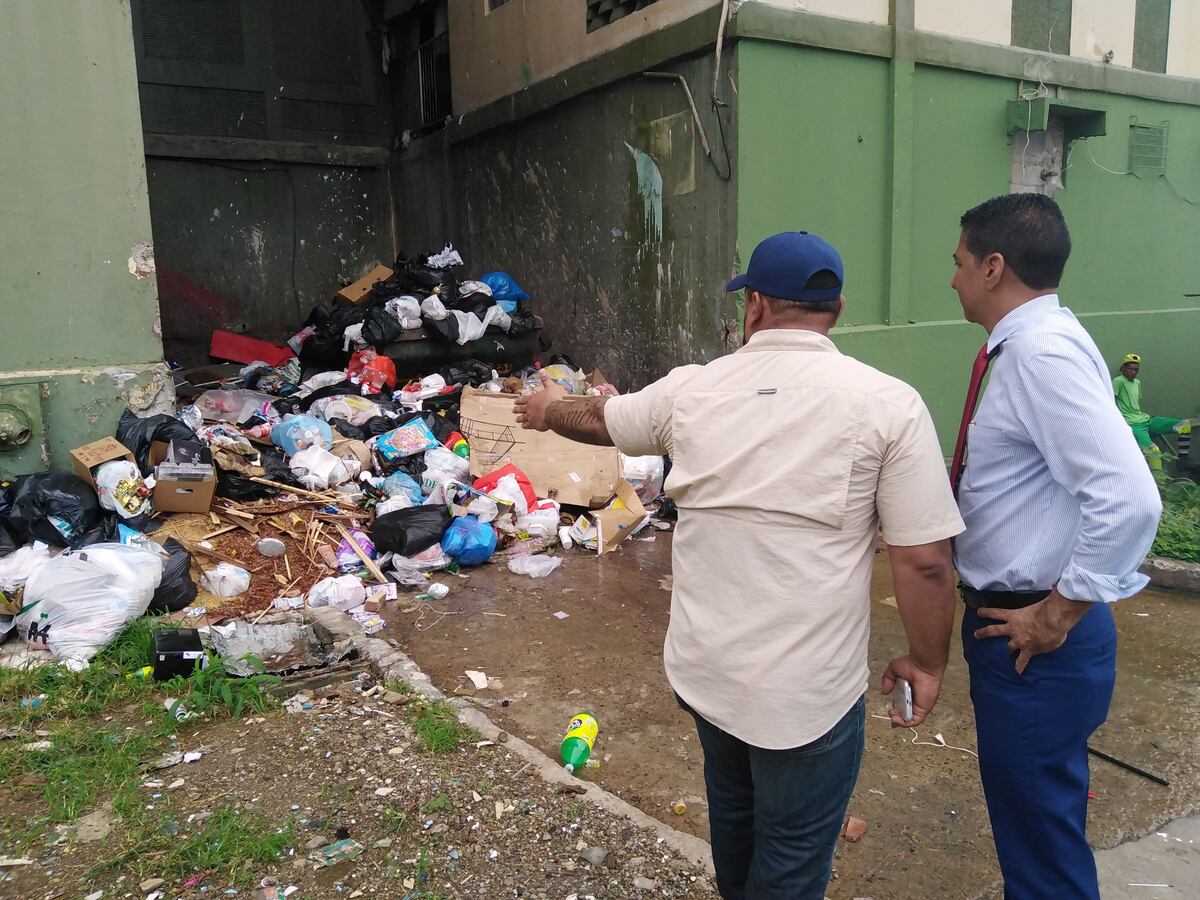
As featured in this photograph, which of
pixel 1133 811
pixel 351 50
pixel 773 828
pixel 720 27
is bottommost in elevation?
pixel 1133 811

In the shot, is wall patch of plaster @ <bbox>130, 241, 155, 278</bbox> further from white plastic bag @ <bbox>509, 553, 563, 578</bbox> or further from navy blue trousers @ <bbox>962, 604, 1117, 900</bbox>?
navy blue trousers @ <bbox>962, 604, 1117, 900</bbox>

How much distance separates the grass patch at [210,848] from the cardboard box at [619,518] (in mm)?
3548

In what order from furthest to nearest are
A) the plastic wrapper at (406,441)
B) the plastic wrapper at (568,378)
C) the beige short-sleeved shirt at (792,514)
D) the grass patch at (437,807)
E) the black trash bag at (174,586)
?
1. the plastic wrapper at (568,378)
2. the plastic wrapper at (406,441)
3. the black trash bag at (174,586)
4. the grass patch at (437,807)
5. the beige short-sleeved shirt at (792,514)

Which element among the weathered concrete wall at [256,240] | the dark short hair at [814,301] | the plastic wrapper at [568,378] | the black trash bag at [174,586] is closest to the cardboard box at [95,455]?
the black trash bag at [174,586]

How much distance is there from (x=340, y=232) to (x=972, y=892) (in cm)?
1091

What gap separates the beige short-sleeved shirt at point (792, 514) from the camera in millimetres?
1646

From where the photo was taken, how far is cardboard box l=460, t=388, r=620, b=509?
21.3 feet

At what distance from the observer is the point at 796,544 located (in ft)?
5.53

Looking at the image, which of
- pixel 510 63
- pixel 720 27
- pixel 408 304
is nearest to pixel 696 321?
pixel 720 27

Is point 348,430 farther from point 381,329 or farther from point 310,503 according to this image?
point 381,329

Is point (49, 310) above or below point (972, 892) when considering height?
above

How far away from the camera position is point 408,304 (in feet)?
27.7

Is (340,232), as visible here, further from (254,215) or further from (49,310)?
(49,310)

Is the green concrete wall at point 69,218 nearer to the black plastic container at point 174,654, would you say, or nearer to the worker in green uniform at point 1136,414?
the black plastic container at point 174,654
